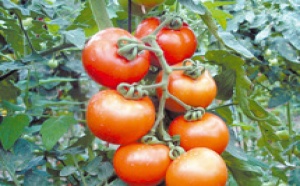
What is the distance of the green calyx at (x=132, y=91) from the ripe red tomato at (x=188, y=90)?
49 mm

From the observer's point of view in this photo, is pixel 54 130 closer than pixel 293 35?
Yes

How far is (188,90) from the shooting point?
648 mm

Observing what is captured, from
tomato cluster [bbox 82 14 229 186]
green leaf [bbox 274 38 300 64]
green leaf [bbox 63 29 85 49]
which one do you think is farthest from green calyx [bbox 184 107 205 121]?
green leaf [bbox 274 38 300 64]

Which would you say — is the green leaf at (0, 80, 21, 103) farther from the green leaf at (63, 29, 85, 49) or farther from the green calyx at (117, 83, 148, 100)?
the green calyx at (117, 83, 148, 100)

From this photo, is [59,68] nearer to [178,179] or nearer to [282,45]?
[282,45]

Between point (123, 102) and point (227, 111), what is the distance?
0.27 metres

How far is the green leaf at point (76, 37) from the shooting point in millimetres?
734

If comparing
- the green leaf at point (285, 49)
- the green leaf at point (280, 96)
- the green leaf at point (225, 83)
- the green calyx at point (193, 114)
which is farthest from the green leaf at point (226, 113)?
the green leaf at point (280, 96)

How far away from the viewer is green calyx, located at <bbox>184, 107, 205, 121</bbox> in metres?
0.65

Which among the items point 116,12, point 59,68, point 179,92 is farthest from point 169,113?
point 59,68

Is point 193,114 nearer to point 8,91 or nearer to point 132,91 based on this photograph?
point 132,91

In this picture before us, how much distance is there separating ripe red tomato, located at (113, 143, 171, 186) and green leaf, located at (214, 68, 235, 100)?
A: 17 centimetres

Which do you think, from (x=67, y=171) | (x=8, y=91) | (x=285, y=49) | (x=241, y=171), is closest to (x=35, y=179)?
(x=67, y=171)

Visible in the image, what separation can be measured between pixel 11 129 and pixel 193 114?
35 cm
